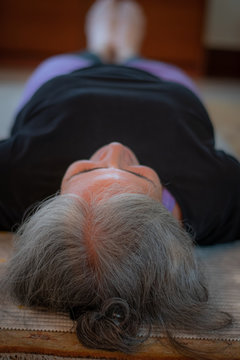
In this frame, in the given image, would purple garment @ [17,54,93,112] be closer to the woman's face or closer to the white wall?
the woman's face

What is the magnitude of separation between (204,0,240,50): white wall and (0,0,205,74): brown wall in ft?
0.30

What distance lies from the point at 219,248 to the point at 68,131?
0.44 metres

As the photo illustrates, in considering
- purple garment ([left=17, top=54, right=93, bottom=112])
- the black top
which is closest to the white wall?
purple garment ([left=17, top=54, right=93, bottom=112])

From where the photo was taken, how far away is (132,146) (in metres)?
1.10

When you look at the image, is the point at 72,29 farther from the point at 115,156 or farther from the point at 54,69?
the point at 115,156

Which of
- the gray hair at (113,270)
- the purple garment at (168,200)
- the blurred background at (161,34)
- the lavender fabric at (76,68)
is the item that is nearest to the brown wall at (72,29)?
the blurred background at (161,34)

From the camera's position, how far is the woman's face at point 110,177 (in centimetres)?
78

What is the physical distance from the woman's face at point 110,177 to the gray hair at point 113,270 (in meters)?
0.03

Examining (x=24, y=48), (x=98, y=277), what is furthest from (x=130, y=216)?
(x=24, y=48)

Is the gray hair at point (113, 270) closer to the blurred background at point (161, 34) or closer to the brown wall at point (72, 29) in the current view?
the blurred background at point (161, 34)

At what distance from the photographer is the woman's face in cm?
78

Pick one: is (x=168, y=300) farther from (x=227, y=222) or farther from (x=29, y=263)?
(x=227, y=222)

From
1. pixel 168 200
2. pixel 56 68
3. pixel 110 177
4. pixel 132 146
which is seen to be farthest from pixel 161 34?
pixel 110 177

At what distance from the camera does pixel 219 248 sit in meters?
1.07
